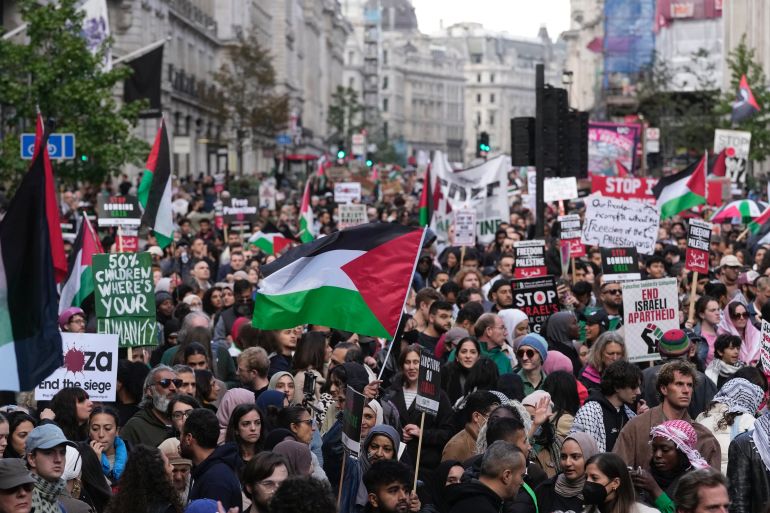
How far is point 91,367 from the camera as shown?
10484 millimetres

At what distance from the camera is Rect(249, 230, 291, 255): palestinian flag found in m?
21.9

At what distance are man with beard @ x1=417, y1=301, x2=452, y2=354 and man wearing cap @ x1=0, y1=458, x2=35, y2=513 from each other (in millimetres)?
5978

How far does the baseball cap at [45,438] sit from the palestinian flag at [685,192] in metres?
15.9

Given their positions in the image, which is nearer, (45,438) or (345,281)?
(45,438)

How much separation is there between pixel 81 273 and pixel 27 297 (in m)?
5.96

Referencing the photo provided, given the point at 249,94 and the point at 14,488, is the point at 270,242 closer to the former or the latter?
the point at 14,488

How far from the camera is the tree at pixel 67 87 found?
31609 millimetres

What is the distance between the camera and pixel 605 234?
19.0m

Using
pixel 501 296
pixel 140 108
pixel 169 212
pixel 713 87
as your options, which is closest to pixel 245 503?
pixel 501 296

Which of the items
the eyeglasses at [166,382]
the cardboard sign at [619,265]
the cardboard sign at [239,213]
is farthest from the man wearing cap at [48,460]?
the cardboard sign at [239,213]

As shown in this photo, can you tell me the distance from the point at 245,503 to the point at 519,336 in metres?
5.03

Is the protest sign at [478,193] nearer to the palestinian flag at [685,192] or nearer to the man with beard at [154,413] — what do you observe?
the palestinian flag at [685,192]

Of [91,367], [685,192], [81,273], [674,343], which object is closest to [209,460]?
[91,367]

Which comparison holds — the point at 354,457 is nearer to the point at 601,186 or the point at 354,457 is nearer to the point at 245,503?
the point at 245,503
